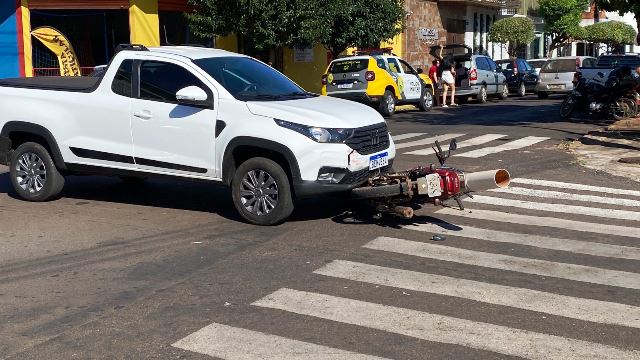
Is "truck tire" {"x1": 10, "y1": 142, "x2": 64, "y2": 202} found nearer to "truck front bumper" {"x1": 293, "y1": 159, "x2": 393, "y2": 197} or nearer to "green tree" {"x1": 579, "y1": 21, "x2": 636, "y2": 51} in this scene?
"truck front bumper" {"x1": 293, "y1": 159, "x2": 393, "y2": 197}

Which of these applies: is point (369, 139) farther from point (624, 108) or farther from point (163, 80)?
point (624, 108)

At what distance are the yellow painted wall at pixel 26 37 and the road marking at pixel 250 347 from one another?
65.2 feet

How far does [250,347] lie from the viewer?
5156 mm

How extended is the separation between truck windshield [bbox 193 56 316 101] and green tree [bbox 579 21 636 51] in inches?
1898

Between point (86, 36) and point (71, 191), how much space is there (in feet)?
47.0

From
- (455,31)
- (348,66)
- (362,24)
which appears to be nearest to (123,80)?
(348,66)

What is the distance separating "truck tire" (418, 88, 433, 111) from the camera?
25953 mm

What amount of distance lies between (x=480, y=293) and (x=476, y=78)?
924 inches

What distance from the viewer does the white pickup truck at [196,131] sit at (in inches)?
330

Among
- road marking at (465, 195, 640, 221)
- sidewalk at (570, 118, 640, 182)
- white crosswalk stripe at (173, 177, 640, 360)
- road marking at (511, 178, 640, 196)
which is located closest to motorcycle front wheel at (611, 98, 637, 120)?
sidewalk at (570, 118, 640, 182)

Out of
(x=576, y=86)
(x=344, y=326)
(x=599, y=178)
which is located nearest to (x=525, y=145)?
(x=599, y=178)

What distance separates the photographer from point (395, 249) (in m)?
7.64

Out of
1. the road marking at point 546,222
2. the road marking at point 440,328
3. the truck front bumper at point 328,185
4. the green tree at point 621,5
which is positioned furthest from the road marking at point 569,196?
the green tree at point 621,5

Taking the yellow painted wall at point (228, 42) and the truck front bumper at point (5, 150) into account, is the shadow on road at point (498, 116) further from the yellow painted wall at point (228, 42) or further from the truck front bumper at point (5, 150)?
the truck front bumper at point (5, 150)
